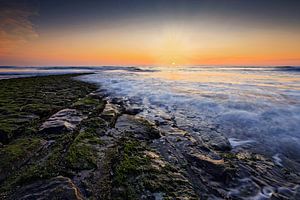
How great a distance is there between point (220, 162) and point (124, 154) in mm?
2098

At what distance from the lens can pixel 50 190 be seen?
3.27 metres

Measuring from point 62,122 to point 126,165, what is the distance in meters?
3.23

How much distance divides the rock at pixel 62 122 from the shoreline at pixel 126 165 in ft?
0.09

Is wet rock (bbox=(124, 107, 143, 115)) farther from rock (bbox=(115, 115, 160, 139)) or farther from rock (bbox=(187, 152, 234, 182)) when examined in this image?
rock (bbox=(187, 152, 234, 182))

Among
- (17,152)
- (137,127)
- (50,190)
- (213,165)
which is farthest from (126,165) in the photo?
(137,127)

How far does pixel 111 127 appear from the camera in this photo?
669 cm

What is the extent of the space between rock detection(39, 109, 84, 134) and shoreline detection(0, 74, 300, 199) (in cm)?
3

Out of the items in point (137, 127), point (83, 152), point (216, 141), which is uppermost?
point (83, 152)

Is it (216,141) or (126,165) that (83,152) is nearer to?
(126,165)

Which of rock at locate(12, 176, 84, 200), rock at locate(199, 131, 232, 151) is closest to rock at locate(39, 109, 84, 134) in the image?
rock at locate(12, 176, 84, 200)

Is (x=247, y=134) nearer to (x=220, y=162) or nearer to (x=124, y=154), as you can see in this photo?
(x=220, y=162)

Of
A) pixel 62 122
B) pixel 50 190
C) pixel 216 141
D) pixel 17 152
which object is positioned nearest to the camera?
pixel 50 190

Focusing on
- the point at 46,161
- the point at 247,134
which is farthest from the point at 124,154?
the point at 247,134

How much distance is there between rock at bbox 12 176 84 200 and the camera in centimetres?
315
